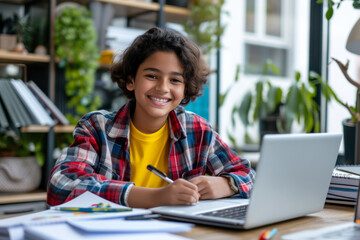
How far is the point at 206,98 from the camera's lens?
9.48ft

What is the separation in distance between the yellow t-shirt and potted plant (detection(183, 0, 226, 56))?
1494 millimetres

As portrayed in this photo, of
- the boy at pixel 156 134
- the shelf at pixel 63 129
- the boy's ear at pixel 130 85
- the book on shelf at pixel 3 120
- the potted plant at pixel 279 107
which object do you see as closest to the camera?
the boy at pixel 156 134

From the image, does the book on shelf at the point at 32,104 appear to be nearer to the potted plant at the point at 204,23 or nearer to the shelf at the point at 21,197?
the shelf at the point at 21,197

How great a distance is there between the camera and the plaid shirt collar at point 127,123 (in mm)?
1422

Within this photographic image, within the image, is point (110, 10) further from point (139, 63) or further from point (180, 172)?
point (180, 172)

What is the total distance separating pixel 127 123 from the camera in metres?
1.45

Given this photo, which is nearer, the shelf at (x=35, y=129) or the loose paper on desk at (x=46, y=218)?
the loose paper on desk at (x=46, y=218)

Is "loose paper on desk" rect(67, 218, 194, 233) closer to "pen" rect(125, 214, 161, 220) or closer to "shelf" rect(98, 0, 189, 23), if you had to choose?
"pen" rect(125, 214, 161, 220)

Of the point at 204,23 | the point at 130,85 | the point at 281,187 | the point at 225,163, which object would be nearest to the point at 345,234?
the point at 281,187

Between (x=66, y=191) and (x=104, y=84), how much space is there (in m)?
1.66

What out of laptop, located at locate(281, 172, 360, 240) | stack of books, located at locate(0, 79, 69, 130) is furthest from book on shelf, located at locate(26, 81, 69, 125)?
laptop, located at locate(281, 172, 360, 240)

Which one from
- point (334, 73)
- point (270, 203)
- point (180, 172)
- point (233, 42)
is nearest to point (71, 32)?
point (180, 172)

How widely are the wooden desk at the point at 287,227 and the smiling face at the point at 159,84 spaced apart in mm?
580

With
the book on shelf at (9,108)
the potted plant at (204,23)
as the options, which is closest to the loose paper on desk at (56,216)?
the book on shelf at (9,108)
